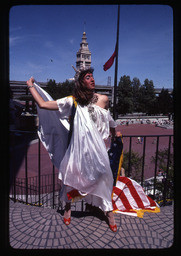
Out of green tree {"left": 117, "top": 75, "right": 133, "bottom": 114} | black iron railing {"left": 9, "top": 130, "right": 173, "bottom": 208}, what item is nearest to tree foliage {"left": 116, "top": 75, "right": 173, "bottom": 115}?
green tree {"left": 117, "top": 75, "right": 133, "bottom": 114}

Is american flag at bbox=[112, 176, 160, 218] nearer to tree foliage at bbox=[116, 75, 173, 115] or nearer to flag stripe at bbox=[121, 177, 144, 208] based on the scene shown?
flag stripe at bbox=[121, 177, 144, 208]

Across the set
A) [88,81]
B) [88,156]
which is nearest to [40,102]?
[88,81]

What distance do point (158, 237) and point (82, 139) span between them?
135 cm

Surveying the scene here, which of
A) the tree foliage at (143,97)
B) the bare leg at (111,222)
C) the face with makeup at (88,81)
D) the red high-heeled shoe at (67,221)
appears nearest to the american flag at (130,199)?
the bare leg at (111,222)

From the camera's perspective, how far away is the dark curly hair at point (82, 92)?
2127mm

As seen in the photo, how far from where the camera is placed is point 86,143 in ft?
6.86

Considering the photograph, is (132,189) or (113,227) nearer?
(113,227)

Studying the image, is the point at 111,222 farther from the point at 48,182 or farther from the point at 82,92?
the point at 48,182

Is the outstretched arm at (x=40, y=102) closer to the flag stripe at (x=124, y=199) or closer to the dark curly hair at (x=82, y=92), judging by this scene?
the dark curly hair at (x=82, y=92)

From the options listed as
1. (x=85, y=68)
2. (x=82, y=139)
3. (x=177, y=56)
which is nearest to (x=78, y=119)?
(x=82, y=139)

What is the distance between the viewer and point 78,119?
2096mm

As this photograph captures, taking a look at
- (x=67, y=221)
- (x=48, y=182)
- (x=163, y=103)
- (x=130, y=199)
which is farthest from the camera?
(x=163, y=103)

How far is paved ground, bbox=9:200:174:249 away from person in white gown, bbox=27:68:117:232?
0.13 m

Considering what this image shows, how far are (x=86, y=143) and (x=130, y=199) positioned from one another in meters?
1.19
